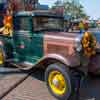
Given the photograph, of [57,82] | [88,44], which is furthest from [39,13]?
[57,82]

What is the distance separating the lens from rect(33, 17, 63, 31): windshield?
257 inches

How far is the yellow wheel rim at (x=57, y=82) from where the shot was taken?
5384 millimetres

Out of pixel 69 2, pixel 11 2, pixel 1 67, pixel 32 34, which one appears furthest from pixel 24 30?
pixel 69 2

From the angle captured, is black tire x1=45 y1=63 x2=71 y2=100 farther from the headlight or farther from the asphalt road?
the headlight

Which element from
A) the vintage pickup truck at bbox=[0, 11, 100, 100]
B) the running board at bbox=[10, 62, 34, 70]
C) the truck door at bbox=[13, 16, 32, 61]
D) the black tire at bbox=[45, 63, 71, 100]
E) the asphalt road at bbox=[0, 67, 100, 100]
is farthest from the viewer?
the truck door at bbox=[13, 16, 32, 61]

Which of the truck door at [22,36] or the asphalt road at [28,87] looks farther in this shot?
the truck door at [22,36]

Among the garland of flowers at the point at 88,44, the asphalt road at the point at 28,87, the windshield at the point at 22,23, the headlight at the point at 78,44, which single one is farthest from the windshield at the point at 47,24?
the garland of flowers at the point at 88,44

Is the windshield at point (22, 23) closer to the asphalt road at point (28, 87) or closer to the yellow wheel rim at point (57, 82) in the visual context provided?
the asphalt road at point (28, 87)

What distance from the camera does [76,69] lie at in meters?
5.48

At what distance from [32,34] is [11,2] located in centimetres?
154

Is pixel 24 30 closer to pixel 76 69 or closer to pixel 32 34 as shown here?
pixel 32 34

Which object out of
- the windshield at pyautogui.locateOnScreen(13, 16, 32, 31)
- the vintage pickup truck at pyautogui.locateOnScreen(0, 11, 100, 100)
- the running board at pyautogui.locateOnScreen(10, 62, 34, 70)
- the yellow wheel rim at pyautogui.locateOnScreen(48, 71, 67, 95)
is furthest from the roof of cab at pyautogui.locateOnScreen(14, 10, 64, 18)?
the yellow wheel rim at pyautogui.locateOnScreen(48, 71, 67, 95)

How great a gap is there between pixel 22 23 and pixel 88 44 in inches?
84.6

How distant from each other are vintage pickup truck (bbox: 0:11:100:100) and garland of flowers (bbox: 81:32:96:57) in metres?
0.09
